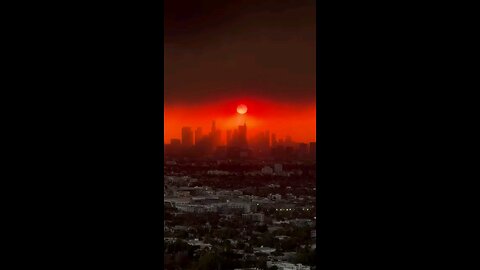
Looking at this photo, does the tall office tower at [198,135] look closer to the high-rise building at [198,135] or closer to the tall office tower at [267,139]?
the high-rise building at [198,135]

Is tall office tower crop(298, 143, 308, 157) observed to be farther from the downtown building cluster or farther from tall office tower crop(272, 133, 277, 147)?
tall office tower crop(272, 133, 277, 147)

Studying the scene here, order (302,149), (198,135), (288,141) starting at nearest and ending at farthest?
(302,149)
(288,141)
(198,135)

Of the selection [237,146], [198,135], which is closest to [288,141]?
[237,146]

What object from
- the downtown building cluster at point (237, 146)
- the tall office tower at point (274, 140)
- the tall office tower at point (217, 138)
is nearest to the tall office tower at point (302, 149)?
the downtown building cluster at point (237, 146)

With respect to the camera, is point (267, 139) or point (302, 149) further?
point (267, 139)

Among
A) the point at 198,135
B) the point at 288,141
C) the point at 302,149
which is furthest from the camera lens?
the point at 198,135

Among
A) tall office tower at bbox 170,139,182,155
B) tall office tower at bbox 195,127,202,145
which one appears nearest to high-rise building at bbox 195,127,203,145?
tall office tower at bbox 195,127,202,145

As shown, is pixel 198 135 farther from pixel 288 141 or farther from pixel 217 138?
pixel 288 141

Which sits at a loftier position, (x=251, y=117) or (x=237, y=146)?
(x=251, y=117)
